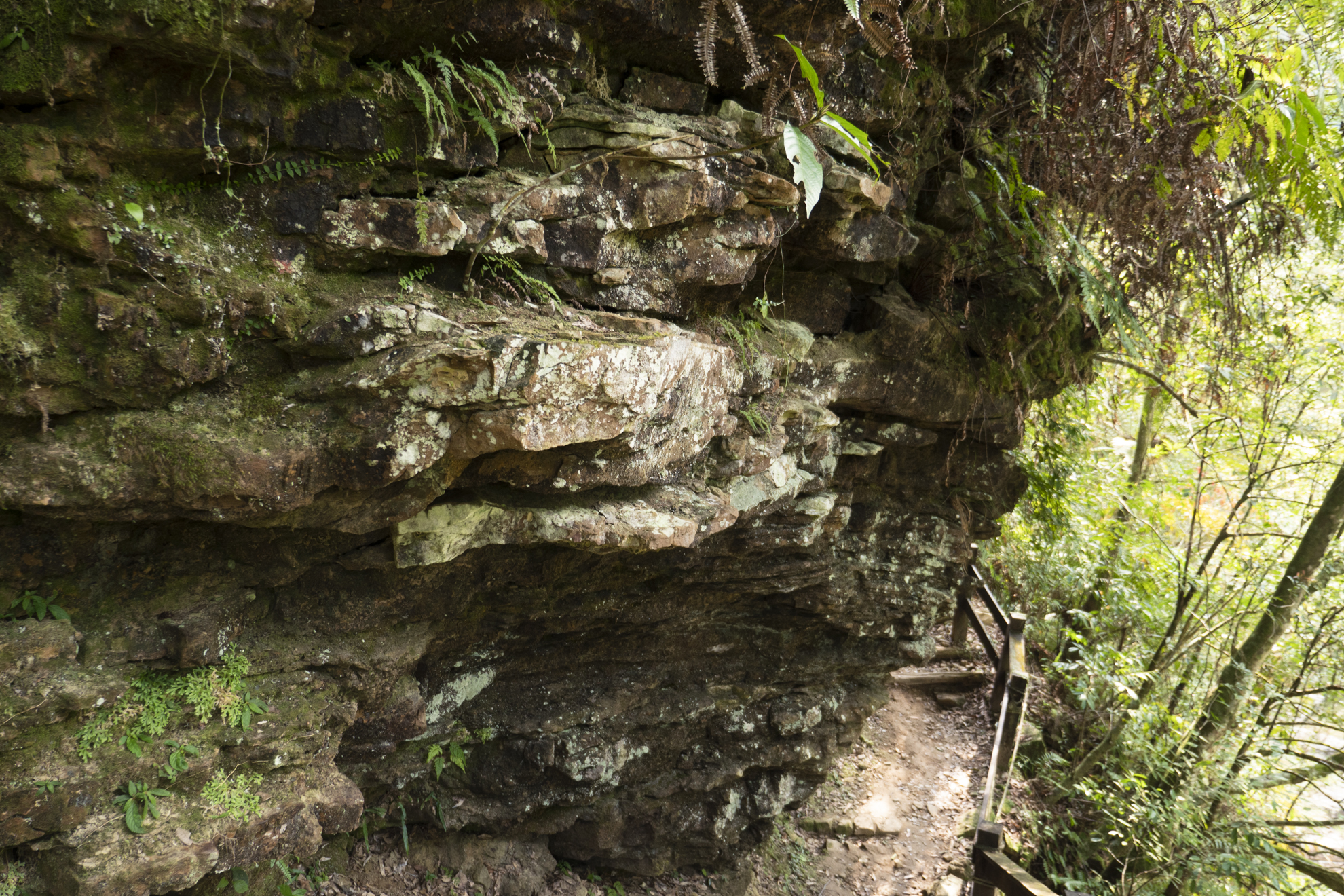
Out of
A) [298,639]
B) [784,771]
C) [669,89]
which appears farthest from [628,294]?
[784,771]

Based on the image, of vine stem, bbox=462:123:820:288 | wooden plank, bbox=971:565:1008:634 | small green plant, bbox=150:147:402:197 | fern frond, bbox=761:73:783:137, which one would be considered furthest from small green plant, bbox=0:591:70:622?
wooden plank, bbox=971:565:1008:634

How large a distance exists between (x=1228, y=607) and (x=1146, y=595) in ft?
2.86

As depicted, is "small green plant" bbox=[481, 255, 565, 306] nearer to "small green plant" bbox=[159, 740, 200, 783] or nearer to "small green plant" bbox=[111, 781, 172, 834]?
"small green plant" bbox=[159, 740, 200, 783]

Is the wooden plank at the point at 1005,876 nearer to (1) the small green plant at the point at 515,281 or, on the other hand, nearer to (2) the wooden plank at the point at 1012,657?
(2) the wooden plank at the point at 1012,657

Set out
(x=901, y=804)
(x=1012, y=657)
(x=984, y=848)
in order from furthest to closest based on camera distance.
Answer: (x=901, y=804) → (x=1012, y=657) → (x=984, y=848)

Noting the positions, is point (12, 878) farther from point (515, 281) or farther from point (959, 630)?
point (959, 630)

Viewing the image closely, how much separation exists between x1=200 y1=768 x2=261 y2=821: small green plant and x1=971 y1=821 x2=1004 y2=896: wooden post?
5558mm

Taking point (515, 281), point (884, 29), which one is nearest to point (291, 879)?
point (515, 281)

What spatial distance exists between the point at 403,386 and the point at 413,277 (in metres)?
0.66

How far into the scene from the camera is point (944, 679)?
10.8 metres

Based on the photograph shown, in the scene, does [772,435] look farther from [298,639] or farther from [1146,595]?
[1146,595]

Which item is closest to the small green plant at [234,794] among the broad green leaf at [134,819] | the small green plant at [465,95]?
the broad green leaf at [134,819]

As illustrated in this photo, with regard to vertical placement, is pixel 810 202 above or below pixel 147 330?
above

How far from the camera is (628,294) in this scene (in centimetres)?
431
